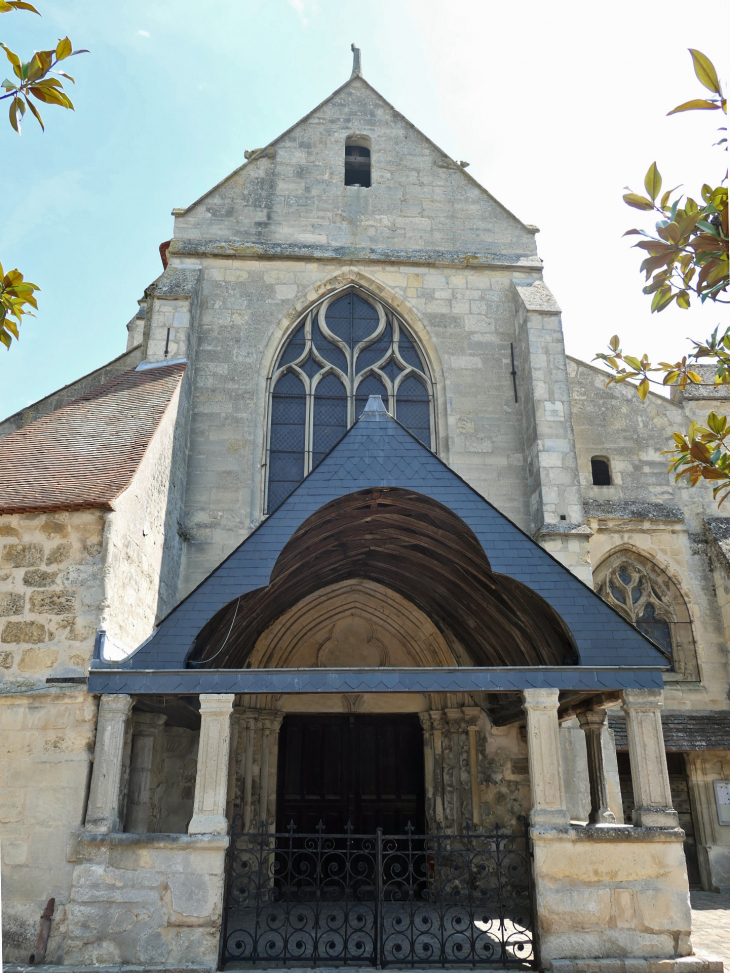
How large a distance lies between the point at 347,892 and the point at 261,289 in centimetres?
727

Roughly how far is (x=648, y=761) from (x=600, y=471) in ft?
21.2

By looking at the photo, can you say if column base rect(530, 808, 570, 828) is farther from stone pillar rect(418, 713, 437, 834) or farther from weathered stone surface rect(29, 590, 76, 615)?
weathered stone surface rect(29, 590, 76, 615)

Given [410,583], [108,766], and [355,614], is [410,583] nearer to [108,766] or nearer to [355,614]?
[355,614]

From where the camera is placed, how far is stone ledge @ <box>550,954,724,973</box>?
4926 mm

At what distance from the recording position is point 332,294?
33.5 feet

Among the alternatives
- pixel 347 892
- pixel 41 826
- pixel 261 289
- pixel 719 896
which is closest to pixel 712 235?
pixel 347 892

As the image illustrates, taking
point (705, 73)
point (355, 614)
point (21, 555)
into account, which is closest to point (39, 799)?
point (21, 555)

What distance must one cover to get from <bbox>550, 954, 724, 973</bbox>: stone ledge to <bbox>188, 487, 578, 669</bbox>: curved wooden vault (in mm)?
2012

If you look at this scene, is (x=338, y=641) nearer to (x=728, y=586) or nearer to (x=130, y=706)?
(x=130, y=706)

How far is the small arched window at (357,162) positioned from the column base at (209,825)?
901 centimetres

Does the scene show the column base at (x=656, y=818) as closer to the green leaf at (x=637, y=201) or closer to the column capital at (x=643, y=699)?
the column capital at (x=643, y=699)

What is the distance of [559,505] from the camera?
8.74 m

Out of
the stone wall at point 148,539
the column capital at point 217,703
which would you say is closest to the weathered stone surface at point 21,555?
the stone wall at point 148,539

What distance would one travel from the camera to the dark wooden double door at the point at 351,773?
28.9ft
